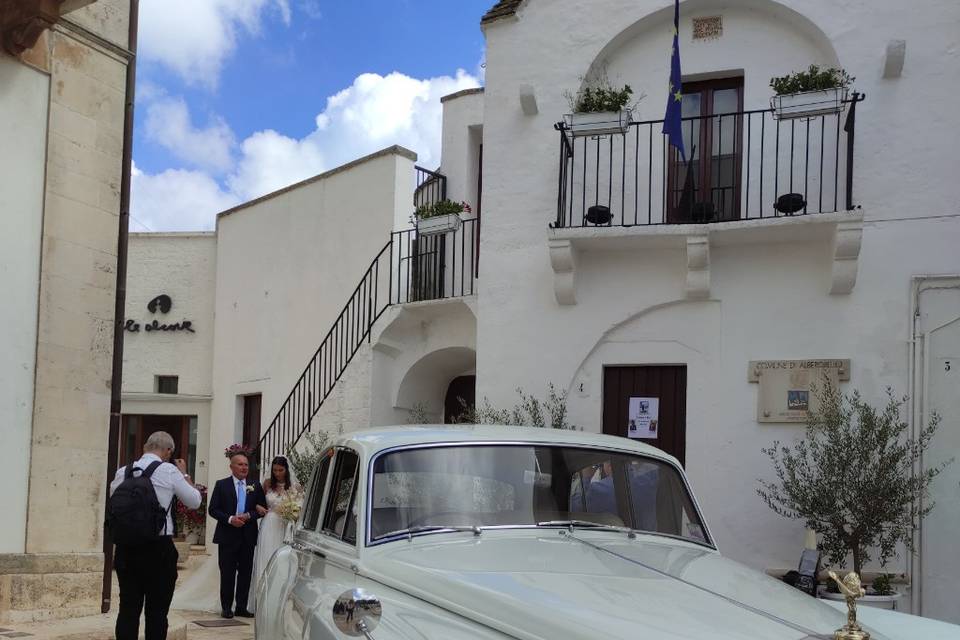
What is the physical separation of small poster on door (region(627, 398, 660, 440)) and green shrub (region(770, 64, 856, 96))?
321 cm

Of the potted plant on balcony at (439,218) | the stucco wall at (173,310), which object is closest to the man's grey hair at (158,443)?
the potted plant on balcony at (439,218)

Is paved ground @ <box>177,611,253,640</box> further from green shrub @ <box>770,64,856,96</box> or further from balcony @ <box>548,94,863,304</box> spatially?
green shrub @ <box>770,64,856,96</box>

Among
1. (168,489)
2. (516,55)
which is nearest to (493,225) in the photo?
(516,55)

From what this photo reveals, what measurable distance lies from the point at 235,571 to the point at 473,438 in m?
6.76

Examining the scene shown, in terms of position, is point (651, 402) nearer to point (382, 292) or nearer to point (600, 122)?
point (600, 122)

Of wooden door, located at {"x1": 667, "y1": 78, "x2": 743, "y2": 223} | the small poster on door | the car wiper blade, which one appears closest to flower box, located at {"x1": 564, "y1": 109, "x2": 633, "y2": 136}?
wooden door, located at {"x1": 667, "y1": 78, "x2": 743, "y2": 223}

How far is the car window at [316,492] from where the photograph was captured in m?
5.20

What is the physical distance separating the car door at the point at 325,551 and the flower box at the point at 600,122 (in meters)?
5.80

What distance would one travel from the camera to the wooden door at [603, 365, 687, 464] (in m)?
10.2

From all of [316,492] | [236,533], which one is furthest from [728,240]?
[316,492]

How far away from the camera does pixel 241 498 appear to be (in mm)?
10398

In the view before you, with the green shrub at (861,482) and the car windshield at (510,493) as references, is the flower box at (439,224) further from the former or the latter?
the car windshield at (510,493)

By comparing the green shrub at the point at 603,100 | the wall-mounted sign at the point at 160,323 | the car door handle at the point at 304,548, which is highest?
the green shrub at the point at 603,100

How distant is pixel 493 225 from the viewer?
1098cm
